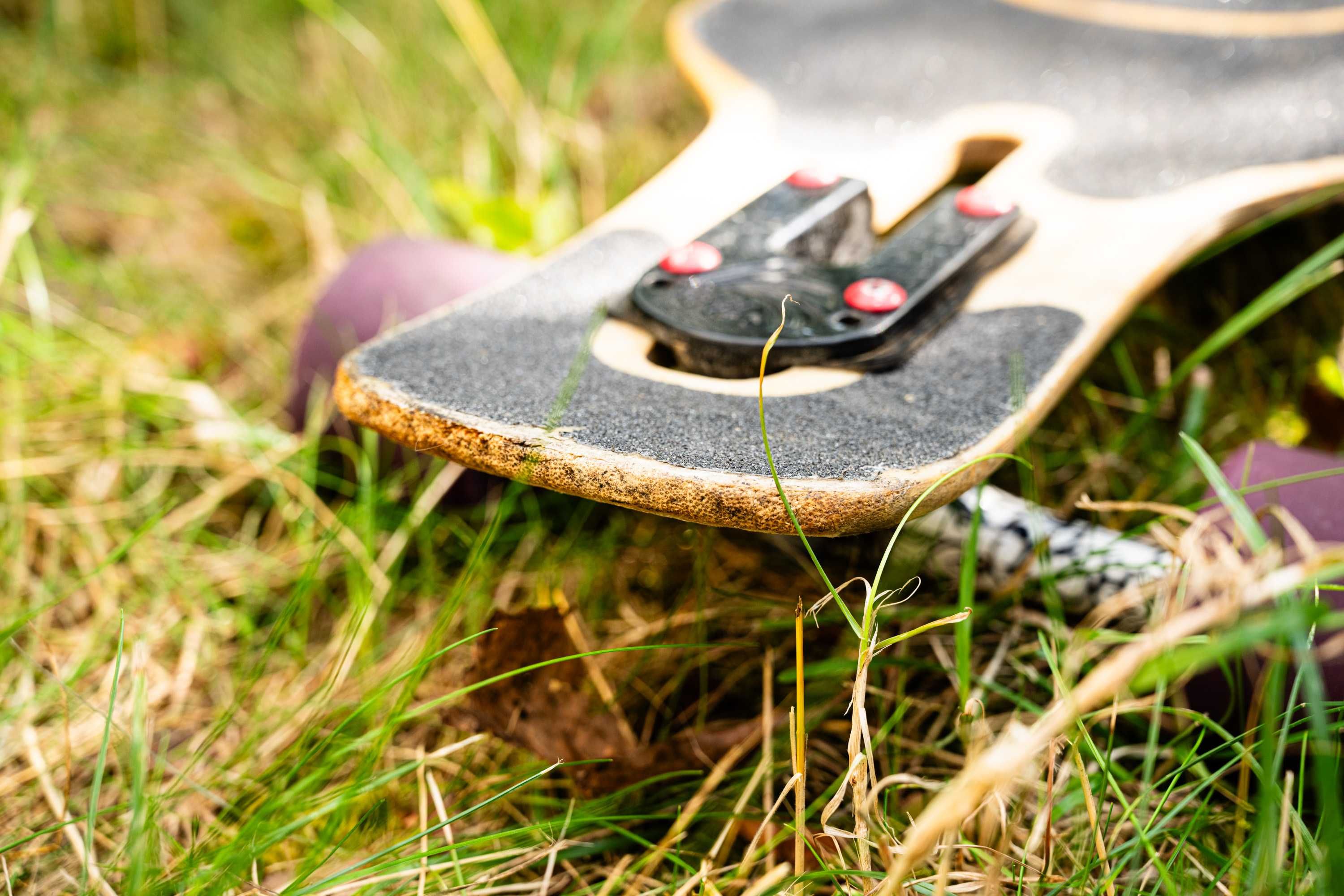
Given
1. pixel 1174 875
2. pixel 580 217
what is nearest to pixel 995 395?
pixel 1174 875

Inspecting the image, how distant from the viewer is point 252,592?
1.01 metres

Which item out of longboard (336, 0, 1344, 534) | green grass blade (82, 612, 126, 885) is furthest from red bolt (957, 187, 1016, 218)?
green grass blade (82, 612, 126, 885)

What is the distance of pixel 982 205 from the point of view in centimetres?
98

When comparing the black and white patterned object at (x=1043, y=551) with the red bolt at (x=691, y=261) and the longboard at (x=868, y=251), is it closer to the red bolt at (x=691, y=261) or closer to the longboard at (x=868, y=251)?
the longboard at (x=868, y=251)

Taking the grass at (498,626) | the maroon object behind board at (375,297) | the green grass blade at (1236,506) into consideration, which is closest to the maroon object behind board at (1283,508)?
the grass at (498,626)

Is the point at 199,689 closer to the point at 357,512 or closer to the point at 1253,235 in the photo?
the point at 357,512

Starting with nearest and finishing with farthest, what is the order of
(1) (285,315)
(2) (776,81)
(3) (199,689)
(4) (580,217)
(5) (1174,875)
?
1. (5) (1174,875)
2. (3) (199,689)
3. (2) (776,81)
4. (1) (285,315)
5. (4) (580,217)

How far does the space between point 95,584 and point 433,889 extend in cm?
56

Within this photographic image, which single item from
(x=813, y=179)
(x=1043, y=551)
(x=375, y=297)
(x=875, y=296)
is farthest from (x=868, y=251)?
(x=375, y=297)

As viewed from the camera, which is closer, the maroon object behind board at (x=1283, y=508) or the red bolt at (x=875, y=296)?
the maroon object behind board at (x=1283, y=508)

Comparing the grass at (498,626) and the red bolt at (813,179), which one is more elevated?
the red bolt at (813,179)

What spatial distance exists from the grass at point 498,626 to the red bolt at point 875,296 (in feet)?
0.67

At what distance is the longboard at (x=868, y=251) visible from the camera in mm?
692

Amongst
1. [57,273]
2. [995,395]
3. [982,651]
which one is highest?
[57,273]
